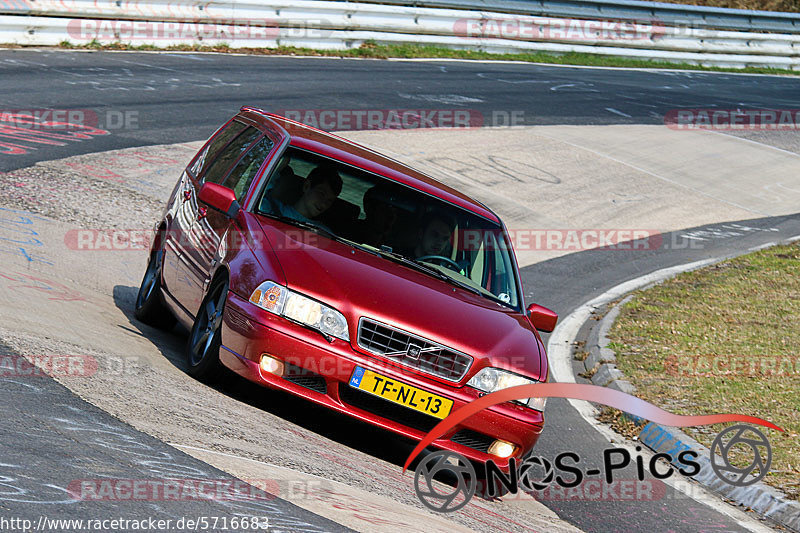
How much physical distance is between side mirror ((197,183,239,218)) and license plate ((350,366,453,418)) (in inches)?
65.6

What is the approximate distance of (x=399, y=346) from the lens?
5961 millimetres

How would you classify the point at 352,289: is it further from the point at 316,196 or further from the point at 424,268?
the point at 316,196

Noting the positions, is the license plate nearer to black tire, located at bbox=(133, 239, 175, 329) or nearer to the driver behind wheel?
the driver behind wheel

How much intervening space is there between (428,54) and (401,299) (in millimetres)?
21223

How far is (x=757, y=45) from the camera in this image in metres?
33.4

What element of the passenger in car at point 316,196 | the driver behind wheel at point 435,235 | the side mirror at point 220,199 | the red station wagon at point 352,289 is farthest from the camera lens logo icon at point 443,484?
the side mirror at point 220,199

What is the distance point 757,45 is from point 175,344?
29.6 m

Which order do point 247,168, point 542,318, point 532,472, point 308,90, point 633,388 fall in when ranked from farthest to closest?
1. point 308,90
2. point 633,388
3. point 247,168
4. point 542,318
5. point 532,472

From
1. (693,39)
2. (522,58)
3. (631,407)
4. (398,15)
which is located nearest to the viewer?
(631,407)

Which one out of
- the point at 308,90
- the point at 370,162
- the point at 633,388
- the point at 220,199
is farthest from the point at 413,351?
the point at 308,90

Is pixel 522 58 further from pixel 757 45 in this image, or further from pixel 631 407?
pixel 631 407

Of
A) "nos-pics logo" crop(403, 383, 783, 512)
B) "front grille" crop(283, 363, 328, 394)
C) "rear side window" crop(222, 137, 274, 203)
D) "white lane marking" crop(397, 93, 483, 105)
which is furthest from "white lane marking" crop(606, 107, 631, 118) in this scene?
"front grille" crop(283, 363, 328, 394)

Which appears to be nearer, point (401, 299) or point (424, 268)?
point (401, 299)

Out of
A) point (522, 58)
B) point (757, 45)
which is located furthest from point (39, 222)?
point (757, 45)
